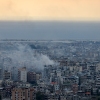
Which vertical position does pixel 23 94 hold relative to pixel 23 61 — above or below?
below

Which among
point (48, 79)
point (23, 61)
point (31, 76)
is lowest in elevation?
point (48, 79)

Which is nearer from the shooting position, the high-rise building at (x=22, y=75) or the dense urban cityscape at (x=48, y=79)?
the dense urban cityscape at (x=48, y=79)

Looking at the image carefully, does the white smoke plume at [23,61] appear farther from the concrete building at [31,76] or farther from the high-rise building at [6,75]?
the concrete building at [31,76]

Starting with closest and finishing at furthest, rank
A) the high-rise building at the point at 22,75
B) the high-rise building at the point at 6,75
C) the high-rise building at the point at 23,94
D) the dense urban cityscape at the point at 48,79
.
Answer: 1. the high-rise building at the point at 23,94
2. the dense urban cityscape at the point at 48,79
3. the high-rise building at the point at 22,75
4. the high-rise building at the point at 6,75

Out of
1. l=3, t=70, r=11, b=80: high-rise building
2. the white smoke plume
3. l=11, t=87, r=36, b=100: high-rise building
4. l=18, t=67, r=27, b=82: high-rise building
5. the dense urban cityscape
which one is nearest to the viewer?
l=11, t=87, r=36, b=100: high-rise building

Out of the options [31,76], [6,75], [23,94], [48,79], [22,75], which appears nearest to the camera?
[23,94]

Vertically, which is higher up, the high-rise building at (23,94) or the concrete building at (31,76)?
the concrete building at (31,76)

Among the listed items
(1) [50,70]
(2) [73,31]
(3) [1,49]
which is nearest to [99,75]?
(1) [50,70]

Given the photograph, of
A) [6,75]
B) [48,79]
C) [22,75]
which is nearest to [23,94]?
[48,79]

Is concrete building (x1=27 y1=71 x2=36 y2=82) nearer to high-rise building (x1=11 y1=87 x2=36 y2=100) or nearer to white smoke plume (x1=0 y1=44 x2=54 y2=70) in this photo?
white smoke plume (x1=0 y1=44 x2=54 y2=70)

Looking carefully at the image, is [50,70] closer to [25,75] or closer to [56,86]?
[25,75]

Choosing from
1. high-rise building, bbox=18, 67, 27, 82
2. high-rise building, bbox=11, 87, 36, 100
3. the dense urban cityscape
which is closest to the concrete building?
the dense urban cityscape

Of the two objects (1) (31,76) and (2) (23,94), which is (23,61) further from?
(2) (23,94)

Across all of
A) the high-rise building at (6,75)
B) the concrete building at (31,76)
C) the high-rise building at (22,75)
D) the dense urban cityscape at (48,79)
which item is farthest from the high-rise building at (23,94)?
the high-rise building at (6,75)
